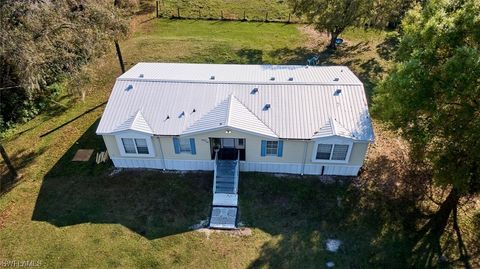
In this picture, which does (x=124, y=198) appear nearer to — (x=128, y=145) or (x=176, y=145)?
(x=128, y=145)

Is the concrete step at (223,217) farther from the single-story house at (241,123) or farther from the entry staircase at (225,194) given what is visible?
the single-story house at (241,123)

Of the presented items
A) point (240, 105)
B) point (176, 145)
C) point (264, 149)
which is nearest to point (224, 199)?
point (264, 149)

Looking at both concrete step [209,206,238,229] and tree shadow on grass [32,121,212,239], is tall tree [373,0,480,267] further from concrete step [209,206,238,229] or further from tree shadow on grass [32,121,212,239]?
tree shadow on grass [32,121,212,239]

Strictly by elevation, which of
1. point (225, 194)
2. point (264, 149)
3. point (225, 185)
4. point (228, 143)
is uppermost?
point (264, 149)

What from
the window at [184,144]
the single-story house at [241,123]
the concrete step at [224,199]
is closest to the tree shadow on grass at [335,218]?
the concrete step at [224,199]

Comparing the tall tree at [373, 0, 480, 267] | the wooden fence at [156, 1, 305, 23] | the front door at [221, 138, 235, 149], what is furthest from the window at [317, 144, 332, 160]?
the wooden fence at [156, 1, 305, 23]

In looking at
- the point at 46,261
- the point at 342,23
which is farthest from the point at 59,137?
the point at 342,23
